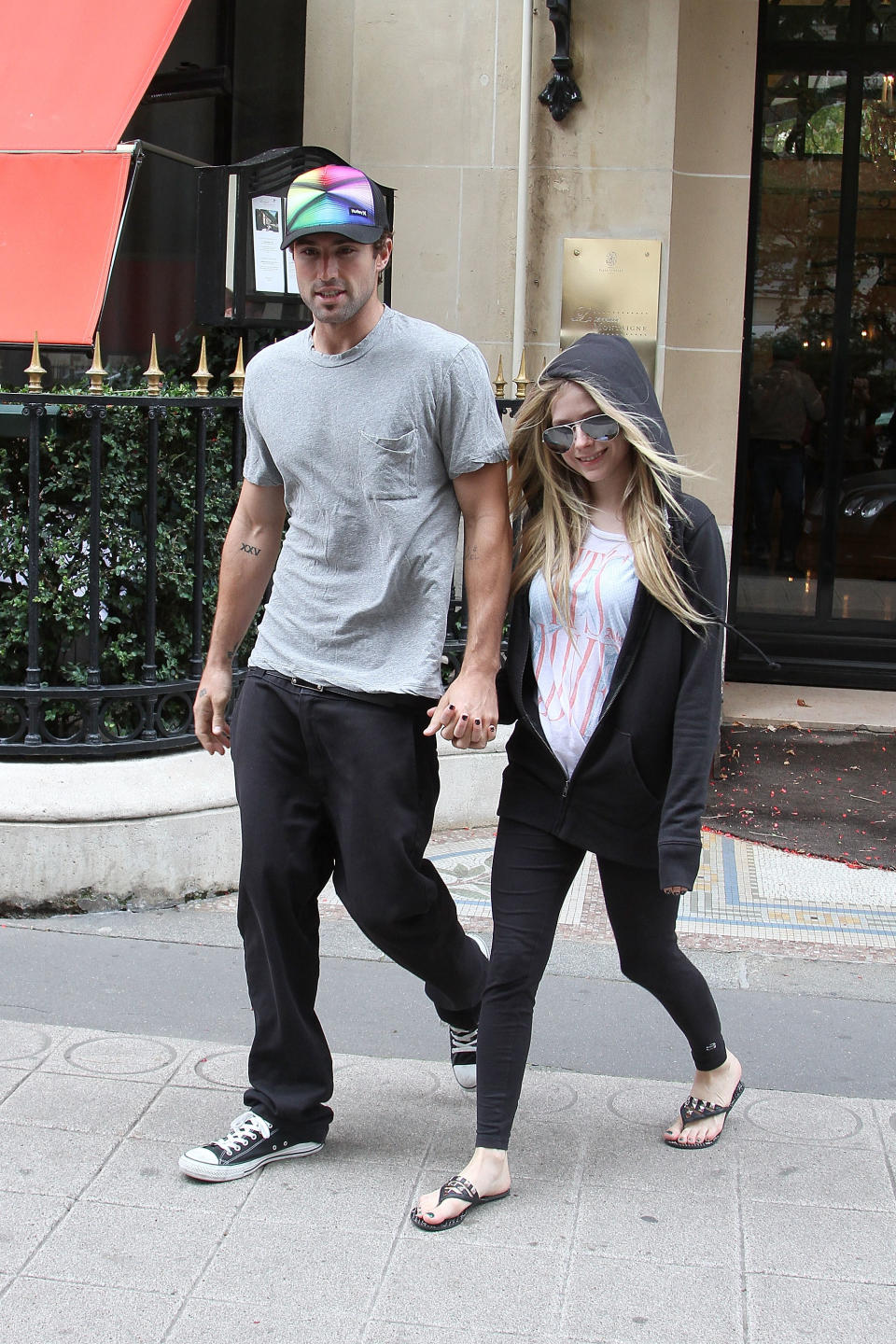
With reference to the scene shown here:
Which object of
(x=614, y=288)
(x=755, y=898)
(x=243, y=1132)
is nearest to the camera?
(x=243, y=1132)

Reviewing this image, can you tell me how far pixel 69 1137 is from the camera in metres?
3.33

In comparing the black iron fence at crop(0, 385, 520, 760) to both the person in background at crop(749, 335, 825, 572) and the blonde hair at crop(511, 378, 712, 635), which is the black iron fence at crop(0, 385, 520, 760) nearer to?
the blonde hair at crop(511, 378, 712, 635)

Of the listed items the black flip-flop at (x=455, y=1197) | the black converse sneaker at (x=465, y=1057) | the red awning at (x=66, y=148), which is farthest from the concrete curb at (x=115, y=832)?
the black flip-flop at (x=455, y=1197)

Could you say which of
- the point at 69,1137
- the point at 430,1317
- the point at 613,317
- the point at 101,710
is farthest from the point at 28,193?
the point at 430,1317

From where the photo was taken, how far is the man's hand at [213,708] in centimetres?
334

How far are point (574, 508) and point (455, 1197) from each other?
143 cm

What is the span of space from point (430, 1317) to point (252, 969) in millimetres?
847

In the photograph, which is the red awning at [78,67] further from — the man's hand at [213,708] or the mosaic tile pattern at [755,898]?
the mosaic tile pattern at [755,898]

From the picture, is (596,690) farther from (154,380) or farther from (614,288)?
(614,288)

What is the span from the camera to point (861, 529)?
843 cm

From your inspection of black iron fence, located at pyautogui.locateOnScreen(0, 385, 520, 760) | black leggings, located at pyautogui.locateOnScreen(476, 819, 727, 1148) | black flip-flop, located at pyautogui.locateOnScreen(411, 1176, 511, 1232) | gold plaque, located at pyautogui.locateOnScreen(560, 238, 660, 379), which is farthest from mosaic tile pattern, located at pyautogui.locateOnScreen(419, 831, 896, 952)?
gold plaque, located at pyautogui.locateOnScreen(560, 238, 660, 379)

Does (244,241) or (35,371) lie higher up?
(244,241)

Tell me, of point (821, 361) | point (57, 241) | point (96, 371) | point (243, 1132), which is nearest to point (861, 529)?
point (821, 361)

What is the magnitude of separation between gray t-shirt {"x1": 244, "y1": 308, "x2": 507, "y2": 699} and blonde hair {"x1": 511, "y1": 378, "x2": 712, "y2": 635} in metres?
0.11
